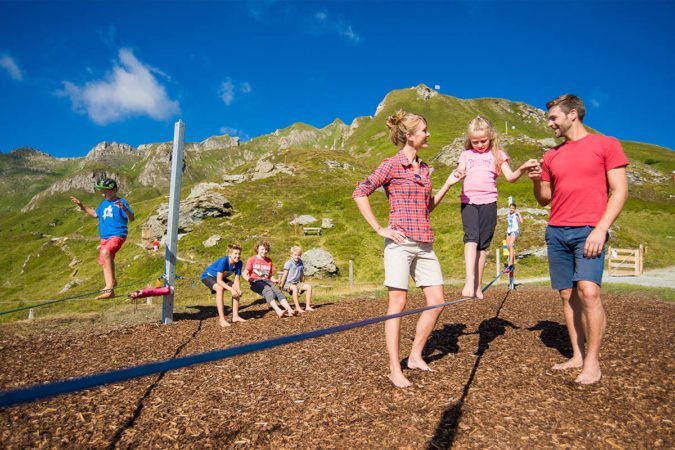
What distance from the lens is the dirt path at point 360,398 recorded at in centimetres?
297

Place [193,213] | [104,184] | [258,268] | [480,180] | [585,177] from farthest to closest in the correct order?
[193,213] < [258,268] < [104,184] < [480,180] < [585,177]

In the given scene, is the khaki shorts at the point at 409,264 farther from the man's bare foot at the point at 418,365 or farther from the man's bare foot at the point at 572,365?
the man's bare foot at the point at 572,365

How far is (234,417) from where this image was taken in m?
3.40

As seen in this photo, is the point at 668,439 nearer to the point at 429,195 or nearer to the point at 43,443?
the point at 429,195

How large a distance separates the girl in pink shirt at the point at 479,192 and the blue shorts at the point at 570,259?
2.13 feet

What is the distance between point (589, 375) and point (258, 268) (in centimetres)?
683

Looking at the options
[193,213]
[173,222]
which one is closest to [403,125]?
[173,222]

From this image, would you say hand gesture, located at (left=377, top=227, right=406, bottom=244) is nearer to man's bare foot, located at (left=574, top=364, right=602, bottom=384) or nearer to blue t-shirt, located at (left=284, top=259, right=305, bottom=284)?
man's bare foot, located at (left=574, top=364, right=602, bottom=384)

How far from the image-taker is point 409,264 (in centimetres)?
392

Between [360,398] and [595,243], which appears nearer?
[595,243]

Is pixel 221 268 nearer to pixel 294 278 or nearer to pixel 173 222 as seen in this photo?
pixel 173 222

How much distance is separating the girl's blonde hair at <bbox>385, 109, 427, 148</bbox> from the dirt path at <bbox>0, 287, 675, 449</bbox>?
259 cm

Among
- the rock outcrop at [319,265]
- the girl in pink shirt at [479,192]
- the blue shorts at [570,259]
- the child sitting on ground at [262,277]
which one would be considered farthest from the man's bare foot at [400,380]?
the rock outcrop at [319,265]

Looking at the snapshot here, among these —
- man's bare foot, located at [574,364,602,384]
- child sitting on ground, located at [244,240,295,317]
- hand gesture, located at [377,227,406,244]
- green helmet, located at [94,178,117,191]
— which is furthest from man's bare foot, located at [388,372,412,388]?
green helmet, located at [94,178,117,191]
